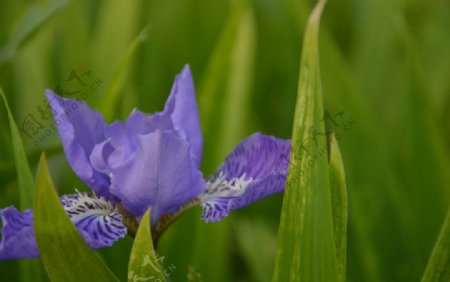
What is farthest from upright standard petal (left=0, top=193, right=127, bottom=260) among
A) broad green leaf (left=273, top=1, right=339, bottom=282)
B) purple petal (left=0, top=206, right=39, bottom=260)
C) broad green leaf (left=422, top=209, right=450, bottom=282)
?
broad green leaf (left=422, top=209, right=450, bottom=282)

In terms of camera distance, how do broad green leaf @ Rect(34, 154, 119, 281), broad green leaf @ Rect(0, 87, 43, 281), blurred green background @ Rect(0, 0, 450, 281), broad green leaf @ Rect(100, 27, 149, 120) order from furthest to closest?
blurred green background @ Rect(0, 0, 450, 281) < broad green leaf @ Rect(100, 27, 149, 120) < broad green leaf @ Rect(0, 87, 43, 281) < broad green leaf @ Rect(34, 154, 119, 281)

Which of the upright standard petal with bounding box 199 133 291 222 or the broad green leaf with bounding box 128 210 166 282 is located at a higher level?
the upright standard petal with bounding box 199 133 291 222

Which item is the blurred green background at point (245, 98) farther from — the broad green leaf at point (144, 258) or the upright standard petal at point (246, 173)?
the broad green leaf at point (144, 258)

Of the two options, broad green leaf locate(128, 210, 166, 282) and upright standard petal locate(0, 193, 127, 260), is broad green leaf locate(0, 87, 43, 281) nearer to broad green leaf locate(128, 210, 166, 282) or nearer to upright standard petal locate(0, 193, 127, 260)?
upright standard petal locate(0, 193, 127, 260)

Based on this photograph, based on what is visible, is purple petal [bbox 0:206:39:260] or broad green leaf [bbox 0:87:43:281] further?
broad green leaf [bbox 0:87:43:281]

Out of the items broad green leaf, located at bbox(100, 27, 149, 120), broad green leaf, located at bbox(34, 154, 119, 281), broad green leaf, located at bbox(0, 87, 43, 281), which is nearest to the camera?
broad green leaf, located at bbox(34, 154, 119, 281)

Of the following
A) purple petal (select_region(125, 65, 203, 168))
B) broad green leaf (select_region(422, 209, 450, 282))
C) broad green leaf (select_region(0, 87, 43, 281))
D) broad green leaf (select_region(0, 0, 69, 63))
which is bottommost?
broad green leaf (select_region(422, 209, 450, 282))

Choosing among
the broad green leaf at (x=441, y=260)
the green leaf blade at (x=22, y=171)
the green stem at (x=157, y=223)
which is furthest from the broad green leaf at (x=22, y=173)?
the broad green leaf at (x=441, y=260)
